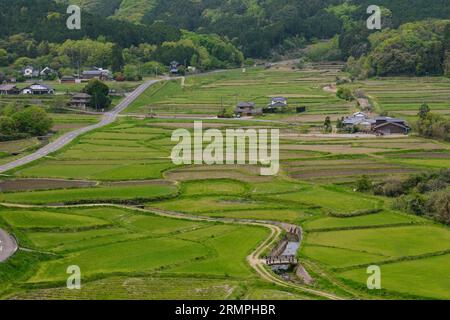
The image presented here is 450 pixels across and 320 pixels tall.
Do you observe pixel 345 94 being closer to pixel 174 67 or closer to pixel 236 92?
pixel 236 92

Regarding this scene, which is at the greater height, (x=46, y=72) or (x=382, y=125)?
(x=46, y=72)

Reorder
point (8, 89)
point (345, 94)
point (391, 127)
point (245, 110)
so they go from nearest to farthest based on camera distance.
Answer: point (391, 127)
point (245, 110)
point (345, 94)
point (8, 89)

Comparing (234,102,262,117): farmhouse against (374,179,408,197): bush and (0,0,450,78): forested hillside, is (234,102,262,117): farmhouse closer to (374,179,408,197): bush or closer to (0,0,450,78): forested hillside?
(0,0,450,78): forested hillside

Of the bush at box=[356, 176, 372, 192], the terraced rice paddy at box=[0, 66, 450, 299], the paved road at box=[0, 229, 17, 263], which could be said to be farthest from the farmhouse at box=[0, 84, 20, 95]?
the paved road at box=[0, 229, 17, 263]

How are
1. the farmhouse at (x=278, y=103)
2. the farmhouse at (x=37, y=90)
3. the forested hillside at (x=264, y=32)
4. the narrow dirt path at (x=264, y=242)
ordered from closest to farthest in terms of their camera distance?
the narrow dirt path at (x=264, y=242), the farmhouse at (x=278, y=103), the farmhouse at (x=37, y=90), the forested hillside at (x=264, y=32)

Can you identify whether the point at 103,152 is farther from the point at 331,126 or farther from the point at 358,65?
the point at 358,65

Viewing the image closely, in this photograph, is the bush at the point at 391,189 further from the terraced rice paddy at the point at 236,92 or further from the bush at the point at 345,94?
the bush at the point at 345,94

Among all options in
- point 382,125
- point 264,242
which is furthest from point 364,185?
point 382,125

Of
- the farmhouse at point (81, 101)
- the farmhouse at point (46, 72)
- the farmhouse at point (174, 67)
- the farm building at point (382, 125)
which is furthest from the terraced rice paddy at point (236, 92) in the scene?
the farmhouse at point (46, 72)
